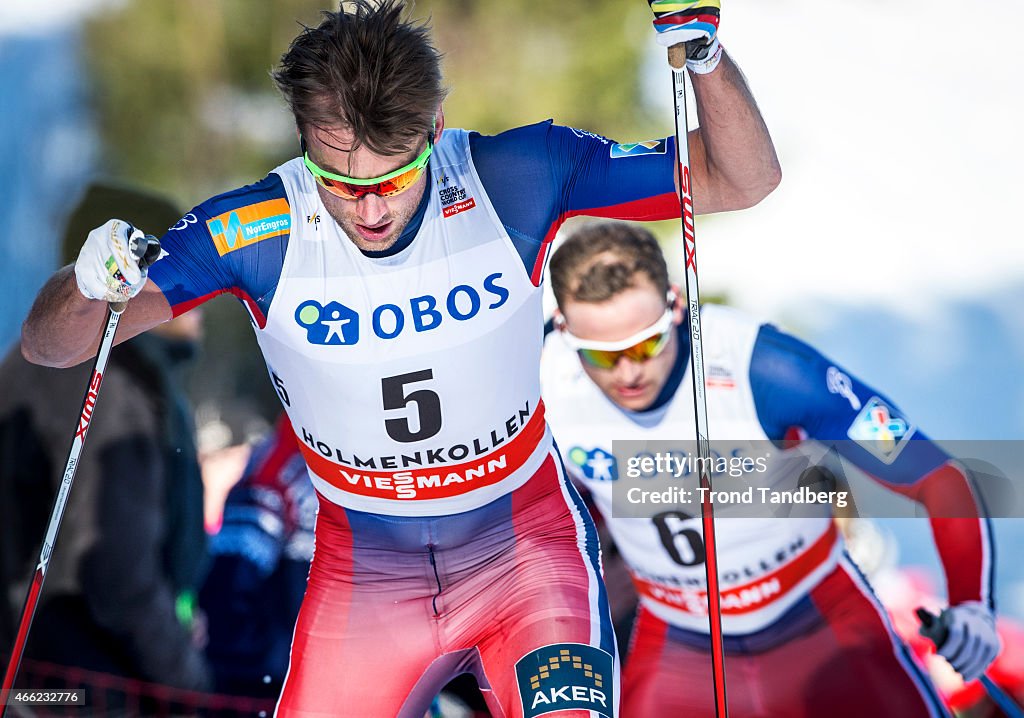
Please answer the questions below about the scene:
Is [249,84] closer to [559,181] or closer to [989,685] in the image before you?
[559,181]

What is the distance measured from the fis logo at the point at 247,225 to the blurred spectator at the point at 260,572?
1911 mm

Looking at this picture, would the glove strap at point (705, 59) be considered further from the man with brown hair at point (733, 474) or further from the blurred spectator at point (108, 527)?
the blurred spectator at point (108, 527)

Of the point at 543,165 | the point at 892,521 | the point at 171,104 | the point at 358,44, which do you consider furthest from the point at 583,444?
the point at 171,104

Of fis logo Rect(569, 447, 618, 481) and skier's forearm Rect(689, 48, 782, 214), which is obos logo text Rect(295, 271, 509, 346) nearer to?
skier's forearm Rect(689, 48, 782, 214)

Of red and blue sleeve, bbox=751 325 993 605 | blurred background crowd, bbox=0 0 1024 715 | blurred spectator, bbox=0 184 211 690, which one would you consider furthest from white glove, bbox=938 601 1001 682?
blurred spectator, bbox=0 184 211 690

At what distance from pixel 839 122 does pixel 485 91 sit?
57.3 inches

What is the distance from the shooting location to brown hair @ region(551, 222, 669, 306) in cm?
358

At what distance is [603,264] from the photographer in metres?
3.62

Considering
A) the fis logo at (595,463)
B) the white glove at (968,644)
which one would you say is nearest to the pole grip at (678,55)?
the fis logo at (595,463)

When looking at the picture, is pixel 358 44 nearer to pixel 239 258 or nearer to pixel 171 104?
pixel 239 258

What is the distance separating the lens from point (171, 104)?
4746mm

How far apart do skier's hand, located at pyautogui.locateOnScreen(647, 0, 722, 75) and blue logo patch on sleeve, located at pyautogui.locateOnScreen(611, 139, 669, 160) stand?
258 mm

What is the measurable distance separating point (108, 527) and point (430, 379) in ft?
7.59

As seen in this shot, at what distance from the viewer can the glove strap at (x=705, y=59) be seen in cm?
230
